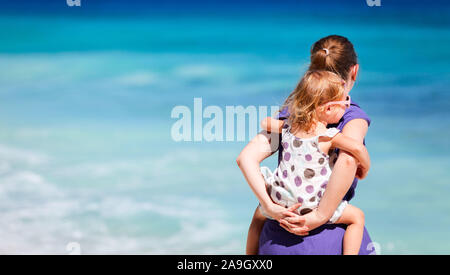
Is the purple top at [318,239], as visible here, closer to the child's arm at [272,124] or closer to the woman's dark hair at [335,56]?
the child's arm at [272,124]

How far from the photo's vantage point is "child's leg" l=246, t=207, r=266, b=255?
2539mm

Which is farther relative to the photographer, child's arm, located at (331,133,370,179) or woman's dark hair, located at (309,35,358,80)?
woman's dark hair, located at (309,35,358,80)

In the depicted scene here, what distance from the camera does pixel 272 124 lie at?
242 centimetres

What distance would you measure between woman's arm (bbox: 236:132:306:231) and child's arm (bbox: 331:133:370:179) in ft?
1.08

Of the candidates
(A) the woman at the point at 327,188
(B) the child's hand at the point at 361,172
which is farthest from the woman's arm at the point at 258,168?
(B) the child's hand at the point at 361,172

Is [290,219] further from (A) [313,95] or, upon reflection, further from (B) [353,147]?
(A) [313,95]

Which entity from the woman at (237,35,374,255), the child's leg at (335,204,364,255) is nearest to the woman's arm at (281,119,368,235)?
the woman at (237,35,374,255)

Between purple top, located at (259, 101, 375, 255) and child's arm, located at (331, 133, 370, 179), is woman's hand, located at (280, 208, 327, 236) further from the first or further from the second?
child's arm, located at (331, 133, 370, 179)

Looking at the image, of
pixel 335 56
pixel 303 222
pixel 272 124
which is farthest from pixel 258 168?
pixel 335 56

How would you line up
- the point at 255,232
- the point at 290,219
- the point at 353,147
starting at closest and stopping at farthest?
the point at 353,147, the point at 290,219, the point at 255,232

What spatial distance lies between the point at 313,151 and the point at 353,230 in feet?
1.33
